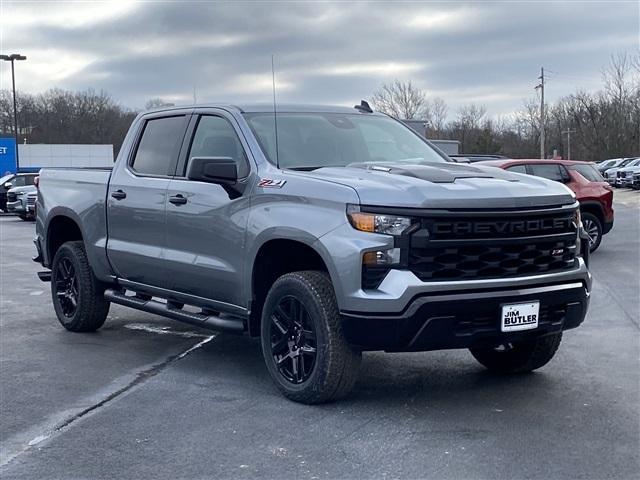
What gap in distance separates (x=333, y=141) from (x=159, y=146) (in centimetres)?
164

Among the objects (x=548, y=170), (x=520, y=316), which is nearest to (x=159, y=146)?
(x=520, y=316)

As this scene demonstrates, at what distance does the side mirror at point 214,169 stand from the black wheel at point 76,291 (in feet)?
8.34

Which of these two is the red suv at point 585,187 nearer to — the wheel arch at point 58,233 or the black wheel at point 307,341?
the wheel arch at point 58,233

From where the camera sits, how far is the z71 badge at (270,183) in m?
5.72

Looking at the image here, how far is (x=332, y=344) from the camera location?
5.27m

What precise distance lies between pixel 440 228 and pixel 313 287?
90cm

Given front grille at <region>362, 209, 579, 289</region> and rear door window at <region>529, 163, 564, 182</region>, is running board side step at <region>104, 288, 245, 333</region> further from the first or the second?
rear door window at <region>529, 163, 564, 182</region>

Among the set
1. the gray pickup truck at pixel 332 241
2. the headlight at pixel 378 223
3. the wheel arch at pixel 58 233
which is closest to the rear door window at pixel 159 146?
the gray pickup truck at pixel 332 241

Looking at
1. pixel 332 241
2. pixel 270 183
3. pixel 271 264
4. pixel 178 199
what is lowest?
pixel 271 264

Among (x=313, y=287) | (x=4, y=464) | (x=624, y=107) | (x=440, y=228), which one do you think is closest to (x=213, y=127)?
(x=313, y=287)

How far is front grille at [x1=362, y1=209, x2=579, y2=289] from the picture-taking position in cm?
500

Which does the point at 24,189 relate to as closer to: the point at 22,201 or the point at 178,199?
the point at 22,201

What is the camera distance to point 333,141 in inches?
256

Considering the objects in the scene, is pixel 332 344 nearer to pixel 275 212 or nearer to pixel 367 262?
pixel 367 262
